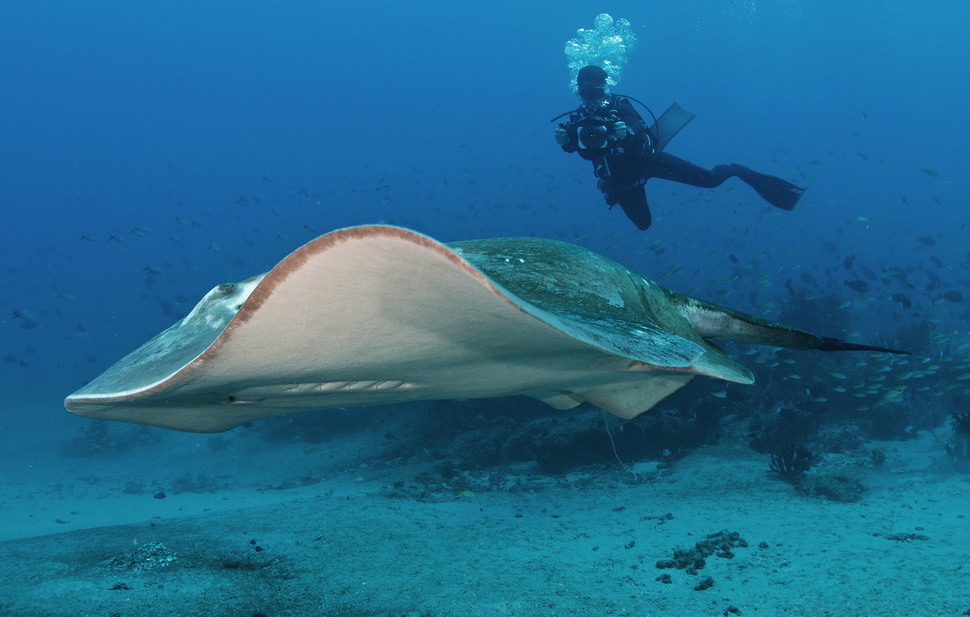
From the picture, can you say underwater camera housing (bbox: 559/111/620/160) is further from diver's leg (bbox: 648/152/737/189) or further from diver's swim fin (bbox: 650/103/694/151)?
diver's swim fin (bbox: 650/103/694/151)

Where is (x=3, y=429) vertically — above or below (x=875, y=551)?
below

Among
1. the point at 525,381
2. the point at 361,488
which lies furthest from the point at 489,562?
the point at 361,488

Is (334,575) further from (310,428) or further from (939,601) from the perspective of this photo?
(310,428)

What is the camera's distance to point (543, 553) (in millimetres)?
4543

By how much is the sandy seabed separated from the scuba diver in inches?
208

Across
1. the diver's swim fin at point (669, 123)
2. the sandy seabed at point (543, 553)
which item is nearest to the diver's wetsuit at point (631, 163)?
the diver's swim fin at point (669, 123)

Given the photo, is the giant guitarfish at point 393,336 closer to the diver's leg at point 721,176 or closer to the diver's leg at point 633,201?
the diver's leg at point 633,201

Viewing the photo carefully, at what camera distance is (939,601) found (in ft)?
11.5

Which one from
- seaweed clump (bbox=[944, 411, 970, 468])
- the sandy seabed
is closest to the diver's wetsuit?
seaweed clump (bbox=[944, 411, 970, 468])

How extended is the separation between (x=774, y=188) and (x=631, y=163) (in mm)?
3046

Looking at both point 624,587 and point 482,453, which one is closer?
point 624,587

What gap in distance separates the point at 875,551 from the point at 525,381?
13.5 feet

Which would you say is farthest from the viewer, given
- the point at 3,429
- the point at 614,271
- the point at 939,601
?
the point at 3,429

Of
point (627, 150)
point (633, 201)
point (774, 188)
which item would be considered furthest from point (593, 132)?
point (774, 188)
